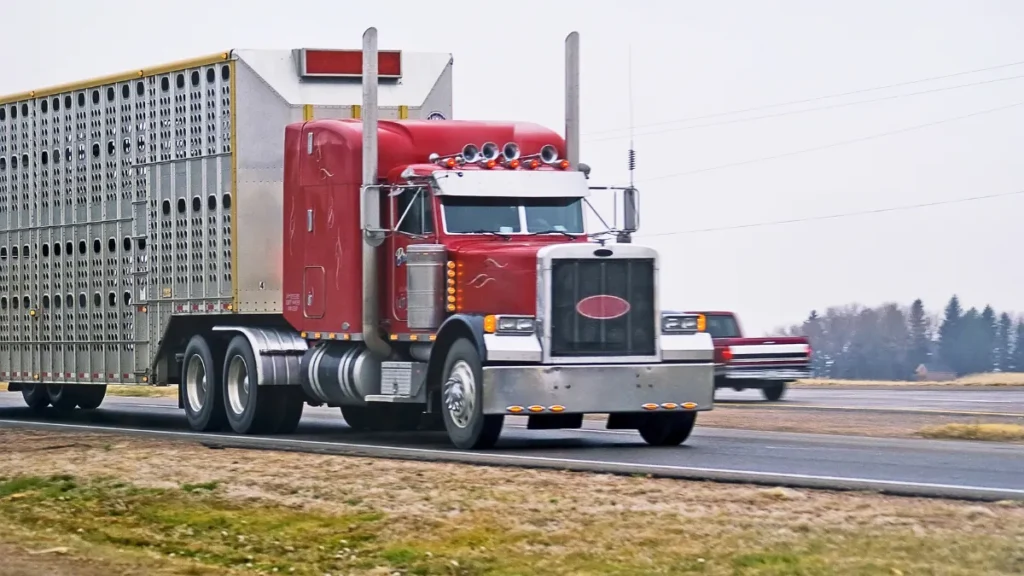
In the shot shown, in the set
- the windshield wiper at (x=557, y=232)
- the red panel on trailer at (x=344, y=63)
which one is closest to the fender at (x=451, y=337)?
the windshield wiper at (x=557, y=232)

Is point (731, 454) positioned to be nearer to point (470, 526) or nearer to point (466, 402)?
point (466, 402)

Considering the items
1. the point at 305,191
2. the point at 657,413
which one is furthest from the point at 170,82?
the point at 657,413

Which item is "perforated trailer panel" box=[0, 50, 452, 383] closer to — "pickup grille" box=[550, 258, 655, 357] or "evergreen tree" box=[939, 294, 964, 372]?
"pickup grille" box=[550, 258, 655, 357]

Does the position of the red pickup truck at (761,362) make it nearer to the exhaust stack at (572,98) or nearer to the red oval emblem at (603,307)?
the exhaust stack at (572,98)

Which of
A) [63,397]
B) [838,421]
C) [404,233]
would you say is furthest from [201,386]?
[838,421]

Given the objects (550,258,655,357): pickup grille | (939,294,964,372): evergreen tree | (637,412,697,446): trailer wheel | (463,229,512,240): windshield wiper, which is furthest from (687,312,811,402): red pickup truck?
(939,294,964,372): evergreen tree

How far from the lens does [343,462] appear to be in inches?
625

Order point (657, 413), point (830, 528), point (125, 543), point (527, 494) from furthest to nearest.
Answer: point (657, 413), point (527, 494), point (125, 543), point (830, 528)

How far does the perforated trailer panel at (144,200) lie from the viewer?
21953 millimetres

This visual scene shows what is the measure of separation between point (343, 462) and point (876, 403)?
19807 mm

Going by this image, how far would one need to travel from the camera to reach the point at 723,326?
36281mm

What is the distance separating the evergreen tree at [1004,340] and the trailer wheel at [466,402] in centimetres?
7997

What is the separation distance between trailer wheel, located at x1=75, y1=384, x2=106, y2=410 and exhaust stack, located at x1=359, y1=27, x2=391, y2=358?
9267 mm

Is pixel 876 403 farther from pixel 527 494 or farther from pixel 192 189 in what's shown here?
pixel 527 494
